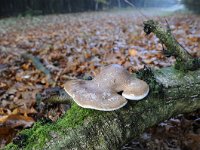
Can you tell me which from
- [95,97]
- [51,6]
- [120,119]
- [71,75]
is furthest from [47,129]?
[51,6]

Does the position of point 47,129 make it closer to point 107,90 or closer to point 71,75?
point 107,90

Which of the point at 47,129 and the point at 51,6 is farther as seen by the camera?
the point at 51,6

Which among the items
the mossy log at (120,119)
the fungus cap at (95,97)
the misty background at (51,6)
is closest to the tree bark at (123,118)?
the mossy log at (120,119)

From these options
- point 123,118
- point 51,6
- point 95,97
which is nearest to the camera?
point 95,97

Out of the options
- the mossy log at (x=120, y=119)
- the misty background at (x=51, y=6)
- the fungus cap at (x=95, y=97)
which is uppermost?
the fungus cap at (x=95, y=97)

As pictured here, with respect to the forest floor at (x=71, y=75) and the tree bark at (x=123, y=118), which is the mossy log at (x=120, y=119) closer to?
the tree bark at (x=123, y=118)

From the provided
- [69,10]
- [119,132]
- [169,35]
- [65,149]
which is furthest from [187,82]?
[69,10]

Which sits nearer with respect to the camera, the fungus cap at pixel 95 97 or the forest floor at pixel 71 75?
the fungus cap at pixel 95 97

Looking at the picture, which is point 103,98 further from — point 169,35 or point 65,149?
point 169,35
